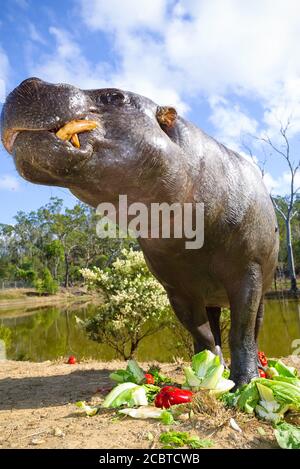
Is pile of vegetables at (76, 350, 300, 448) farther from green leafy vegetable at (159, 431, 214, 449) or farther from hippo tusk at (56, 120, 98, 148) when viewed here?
hippo tusk at (56, 120, 98, 148)

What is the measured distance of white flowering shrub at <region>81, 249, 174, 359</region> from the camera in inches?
412

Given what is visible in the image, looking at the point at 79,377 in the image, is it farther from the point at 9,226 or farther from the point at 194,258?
the point at 9,226

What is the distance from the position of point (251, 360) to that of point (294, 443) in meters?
1.41

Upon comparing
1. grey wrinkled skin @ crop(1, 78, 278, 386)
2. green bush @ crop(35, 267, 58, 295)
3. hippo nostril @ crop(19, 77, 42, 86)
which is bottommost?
green bush @ crop(35, 267, 58, 295)

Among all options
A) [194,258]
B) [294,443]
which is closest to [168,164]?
[194,258]

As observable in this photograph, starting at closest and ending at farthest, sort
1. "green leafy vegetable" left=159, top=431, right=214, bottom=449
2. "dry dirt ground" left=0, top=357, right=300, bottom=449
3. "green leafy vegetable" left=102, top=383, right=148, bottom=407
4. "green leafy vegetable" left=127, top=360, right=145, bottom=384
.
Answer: "green leafy vegetable" left=159, top=431, right=214, bottom=449 < "dry dirt ground" left=0, top=357, right=300, bottom=449 < "green leafy vegetable" left=102, top=383, right=148, bottom=407 < "green leafy vegetable" left=127, top=360, right=145, bottom=384

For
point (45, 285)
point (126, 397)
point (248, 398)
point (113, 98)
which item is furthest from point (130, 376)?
point (45, 285)

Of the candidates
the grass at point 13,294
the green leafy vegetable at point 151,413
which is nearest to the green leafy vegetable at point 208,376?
the green leafy vegetable at point 151,413

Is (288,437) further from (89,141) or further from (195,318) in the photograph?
(89,141)

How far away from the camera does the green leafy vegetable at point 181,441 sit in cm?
250

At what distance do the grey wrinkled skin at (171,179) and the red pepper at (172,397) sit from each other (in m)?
0.80

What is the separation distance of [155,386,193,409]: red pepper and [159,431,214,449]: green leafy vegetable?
61 cm

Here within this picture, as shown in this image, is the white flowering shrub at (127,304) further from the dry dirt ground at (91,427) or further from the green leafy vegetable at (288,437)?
the green leafy vegetable at (288,437)

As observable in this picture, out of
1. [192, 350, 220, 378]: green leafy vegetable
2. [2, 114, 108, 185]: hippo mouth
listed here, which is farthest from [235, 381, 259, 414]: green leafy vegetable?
[2, 114, 108, 185]: hippo mouth
